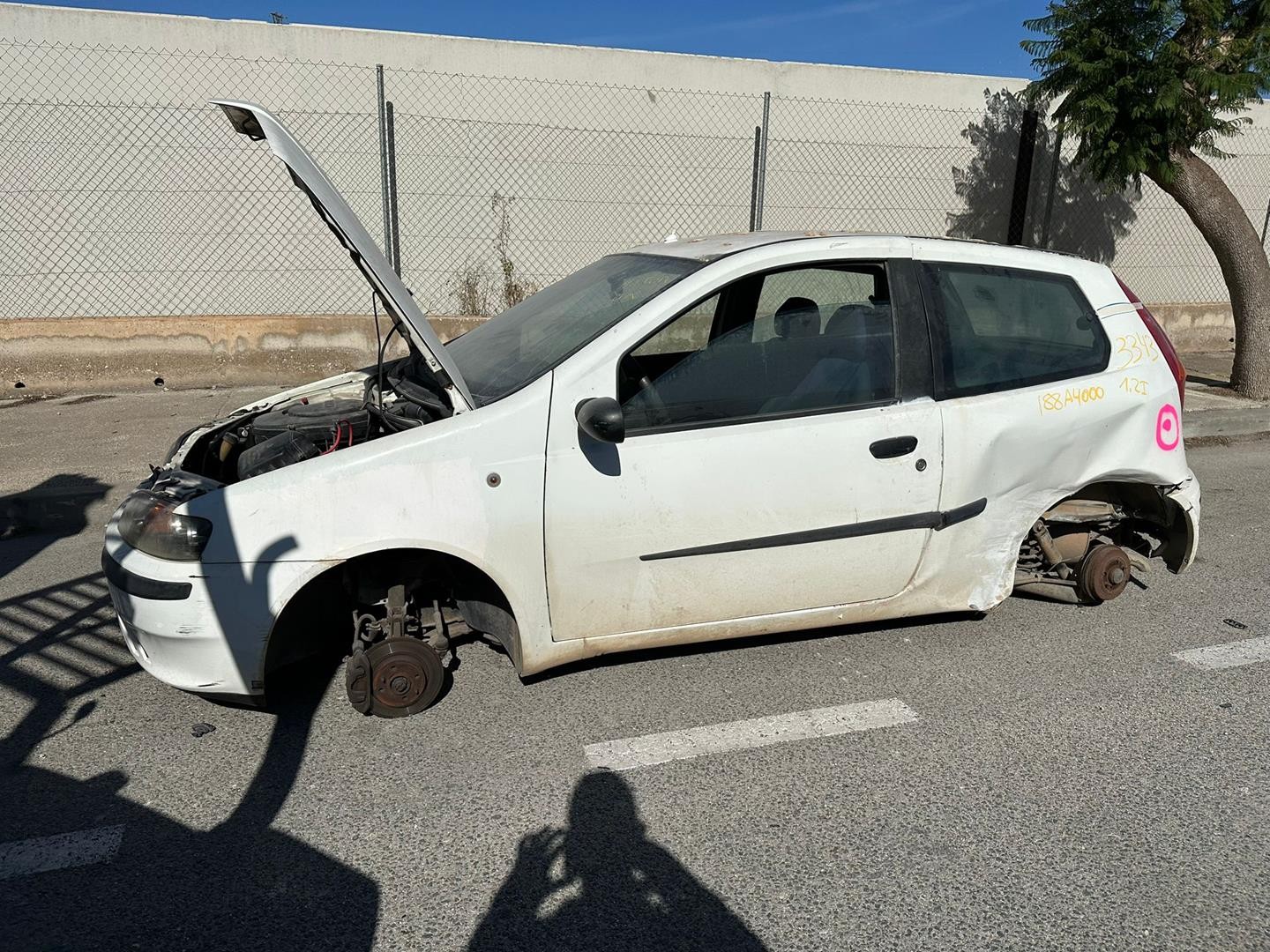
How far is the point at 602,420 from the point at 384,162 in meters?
7.03

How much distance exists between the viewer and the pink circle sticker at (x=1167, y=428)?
13.3 feet

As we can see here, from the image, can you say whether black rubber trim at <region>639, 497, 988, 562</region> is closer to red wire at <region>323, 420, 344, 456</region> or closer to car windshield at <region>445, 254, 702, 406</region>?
car windshield at <region>445, 254, 702, 406</region>

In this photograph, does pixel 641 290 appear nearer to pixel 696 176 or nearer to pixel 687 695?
pixel 687 695

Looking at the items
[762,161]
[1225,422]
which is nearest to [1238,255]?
[1225,422]

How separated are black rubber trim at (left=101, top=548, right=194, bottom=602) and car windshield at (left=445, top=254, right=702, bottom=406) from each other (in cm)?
113

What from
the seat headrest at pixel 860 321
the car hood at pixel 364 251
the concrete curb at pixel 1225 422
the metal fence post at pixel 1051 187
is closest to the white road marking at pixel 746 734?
the car hood at pixel 364 251

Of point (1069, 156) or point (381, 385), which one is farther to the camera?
point (1069, 156)

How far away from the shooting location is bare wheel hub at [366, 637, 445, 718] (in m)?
3.34

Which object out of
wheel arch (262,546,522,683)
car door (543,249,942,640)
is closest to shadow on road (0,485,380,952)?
wheel arch (262,546,522,683)

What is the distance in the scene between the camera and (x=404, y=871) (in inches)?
103

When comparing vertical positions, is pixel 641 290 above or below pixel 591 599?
Answer: above

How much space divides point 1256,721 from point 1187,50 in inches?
282

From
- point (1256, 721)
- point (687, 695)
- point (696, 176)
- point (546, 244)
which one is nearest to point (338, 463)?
point (687, 695)

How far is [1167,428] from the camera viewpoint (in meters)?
4.08
